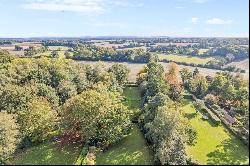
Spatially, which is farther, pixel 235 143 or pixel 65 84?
pixel 65 84

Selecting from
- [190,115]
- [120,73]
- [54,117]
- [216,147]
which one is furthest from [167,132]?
[120,73]

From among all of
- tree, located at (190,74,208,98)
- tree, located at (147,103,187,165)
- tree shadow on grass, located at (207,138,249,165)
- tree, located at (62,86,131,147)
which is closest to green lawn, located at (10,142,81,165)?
tree, located at (62,86,131,147)

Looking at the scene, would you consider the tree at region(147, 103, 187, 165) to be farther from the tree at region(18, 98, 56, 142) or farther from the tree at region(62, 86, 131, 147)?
the tree at region(18, 98, 56, 142)

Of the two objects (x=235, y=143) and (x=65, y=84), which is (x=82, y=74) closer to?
(x=65, y=84)

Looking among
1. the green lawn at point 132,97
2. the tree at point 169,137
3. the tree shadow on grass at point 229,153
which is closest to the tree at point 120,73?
the green lawn at point 132,97

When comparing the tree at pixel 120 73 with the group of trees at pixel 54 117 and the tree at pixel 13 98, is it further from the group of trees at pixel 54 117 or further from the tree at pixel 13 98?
the tree at pixel 13 98

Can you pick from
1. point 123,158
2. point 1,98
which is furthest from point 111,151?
point 1,98
